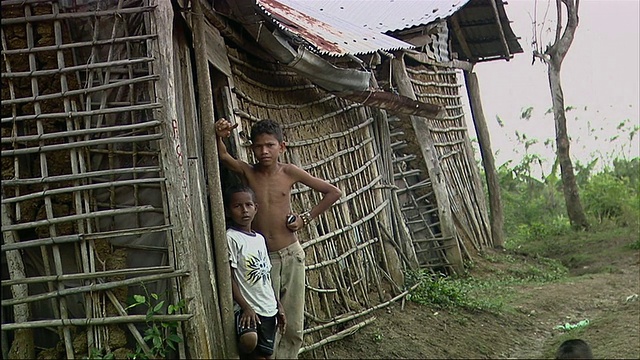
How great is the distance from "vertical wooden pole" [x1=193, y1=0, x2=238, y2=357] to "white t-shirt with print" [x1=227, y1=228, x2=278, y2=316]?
73 mm

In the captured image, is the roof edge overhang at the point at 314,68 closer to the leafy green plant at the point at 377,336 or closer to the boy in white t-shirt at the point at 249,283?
the boy in white t-shirt at the point at 249,283

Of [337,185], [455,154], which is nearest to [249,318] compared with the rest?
[337,185]

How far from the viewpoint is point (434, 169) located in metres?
9.54

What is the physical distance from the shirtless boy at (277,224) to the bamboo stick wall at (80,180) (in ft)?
2.17

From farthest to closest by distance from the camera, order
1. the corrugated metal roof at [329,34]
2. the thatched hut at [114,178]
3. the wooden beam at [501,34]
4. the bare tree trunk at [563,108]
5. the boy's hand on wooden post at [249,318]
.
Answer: the bare tree trunk at [563,108], the wooden beam at [501,34], the corrugated metal roof at [329,34], the boy's hand on wooden post at [249,318], the thatched hut at [114,178]

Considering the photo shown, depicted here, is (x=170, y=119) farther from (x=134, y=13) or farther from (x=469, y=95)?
(x=469, y=95)

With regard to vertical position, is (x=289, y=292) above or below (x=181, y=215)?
below

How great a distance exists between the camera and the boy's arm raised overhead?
15.6ft

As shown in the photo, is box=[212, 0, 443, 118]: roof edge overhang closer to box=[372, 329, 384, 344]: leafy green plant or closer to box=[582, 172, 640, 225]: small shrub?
box=[372, 329, 384, 344]: leafy green plant

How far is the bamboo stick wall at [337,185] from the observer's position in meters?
5.80

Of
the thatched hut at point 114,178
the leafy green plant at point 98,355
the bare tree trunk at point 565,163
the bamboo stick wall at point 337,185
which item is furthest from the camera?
the bare tree trunk at point 565,163

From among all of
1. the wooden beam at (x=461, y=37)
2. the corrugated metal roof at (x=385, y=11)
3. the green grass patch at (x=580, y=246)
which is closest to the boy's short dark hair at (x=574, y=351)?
the corrugated metal roof at (x=385, y=11)

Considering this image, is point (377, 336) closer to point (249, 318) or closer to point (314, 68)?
point (249, 318)

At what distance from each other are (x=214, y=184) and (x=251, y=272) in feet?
1.91
